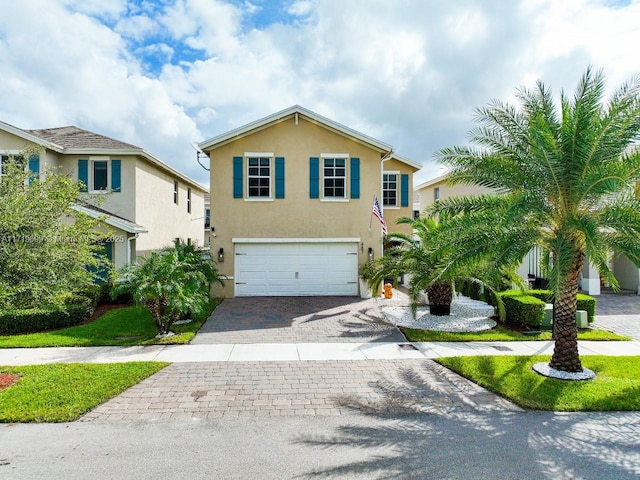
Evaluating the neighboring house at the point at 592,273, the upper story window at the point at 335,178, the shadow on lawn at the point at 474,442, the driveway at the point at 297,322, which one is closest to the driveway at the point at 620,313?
the neighboring house at the point at 592,273

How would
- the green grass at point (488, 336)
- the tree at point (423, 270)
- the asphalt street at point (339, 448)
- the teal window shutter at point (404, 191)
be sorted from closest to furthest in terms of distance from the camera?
the asphalt street at point (339, 448) → the green grass at point (488, 336) → the tree at point (423, 270) → the teal window shutter at point (404, 191)

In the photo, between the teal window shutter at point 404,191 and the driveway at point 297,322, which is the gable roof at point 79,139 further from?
the teal window shutter at point 404,191

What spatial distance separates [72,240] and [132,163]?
11.0 m

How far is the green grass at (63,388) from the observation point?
19.7ft

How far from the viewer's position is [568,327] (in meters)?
7.91

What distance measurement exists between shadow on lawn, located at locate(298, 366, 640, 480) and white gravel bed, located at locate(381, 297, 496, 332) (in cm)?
534

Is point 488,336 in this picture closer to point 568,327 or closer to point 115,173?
A: point 568,327

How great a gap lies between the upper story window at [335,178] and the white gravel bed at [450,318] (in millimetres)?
5308

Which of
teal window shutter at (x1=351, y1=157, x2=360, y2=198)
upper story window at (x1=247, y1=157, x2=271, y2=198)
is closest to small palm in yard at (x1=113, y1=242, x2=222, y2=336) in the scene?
upper story window at (x1=247, y1=157, x2=271, y2=198)

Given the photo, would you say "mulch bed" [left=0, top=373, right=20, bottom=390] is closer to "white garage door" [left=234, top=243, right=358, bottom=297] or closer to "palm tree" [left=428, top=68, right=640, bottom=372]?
"palm tree" [left=428, top=68, right=640, bottom=372]

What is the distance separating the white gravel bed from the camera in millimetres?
12031

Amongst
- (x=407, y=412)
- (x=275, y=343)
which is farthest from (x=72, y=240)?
(x=407, y=412)

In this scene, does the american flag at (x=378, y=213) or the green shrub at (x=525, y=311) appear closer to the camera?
the green shrub at (x=525, y=311)

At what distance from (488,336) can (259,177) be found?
35.6ft
